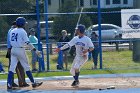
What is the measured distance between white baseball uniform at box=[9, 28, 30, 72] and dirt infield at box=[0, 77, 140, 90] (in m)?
0.76

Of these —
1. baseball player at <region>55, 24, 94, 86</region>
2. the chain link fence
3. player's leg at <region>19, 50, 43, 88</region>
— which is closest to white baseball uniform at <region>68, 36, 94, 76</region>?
baseball player at <region>55, 24, 94, 86</region>

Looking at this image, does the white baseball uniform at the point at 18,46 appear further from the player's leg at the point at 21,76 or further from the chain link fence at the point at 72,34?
the chain link fence at the point at 72,34

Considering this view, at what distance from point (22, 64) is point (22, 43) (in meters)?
0.65

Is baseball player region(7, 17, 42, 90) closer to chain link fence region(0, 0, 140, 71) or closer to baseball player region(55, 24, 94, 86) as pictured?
baseball player region(55, 24, 94, 86)

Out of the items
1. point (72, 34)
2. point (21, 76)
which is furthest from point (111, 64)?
point (21, 76)

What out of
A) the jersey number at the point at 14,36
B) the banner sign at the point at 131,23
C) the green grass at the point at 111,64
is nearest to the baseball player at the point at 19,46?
the jersey number at the point at 14,36

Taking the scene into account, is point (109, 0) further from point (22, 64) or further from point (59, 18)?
point (22, 64)

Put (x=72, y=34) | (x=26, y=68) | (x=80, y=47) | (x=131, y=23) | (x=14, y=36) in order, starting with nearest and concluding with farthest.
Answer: (x=14, y=36) < (x=26, y=68) < (x=80, y=47) < (x=131, y=23) < (x=72, y=34)

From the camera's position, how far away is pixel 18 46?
44.6ft

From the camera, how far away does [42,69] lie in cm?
1895

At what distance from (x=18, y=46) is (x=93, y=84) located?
263cm

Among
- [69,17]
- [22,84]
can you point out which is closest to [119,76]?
[22,84]

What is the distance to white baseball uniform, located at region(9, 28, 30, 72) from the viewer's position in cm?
1350

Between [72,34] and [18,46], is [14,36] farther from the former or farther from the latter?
[72,34]
